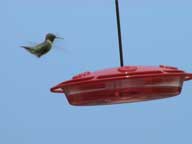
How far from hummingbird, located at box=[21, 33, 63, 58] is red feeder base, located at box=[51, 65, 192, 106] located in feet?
6.62

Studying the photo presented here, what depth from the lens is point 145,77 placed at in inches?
148

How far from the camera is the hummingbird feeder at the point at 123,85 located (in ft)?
12.5

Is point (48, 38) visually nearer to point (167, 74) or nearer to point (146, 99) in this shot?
A: point (146, 99)

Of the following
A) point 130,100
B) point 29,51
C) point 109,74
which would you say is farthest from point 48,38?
point 109,74

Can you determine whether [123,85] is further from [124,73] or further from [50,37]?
[50,37]

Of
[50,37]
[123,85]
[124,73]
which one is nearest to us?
[124,73]

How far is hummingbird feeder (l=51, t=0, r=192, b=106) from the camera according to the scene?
12.5ft

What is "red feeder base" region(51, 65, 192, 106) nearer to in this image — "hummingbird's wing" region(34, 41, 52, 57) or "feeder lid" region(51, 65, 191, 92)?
"feeder lid" region(51, 65, 191, 92)

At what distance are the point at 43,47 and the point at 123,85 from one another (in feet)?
8.58

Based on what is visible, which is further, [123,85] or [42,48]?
[42,48]

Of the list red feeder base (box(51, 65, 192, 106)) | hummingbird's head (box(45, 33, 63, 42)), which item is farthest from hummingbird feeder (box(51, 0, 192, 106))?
hummingbird's head (box(45, 33, 63, 42))

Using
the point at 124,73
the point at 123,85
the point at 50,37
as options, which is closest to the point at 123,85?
the point at 123,85

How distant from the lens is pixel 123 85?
390 cm

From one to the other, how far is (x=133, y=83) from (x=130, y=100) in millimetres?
463
